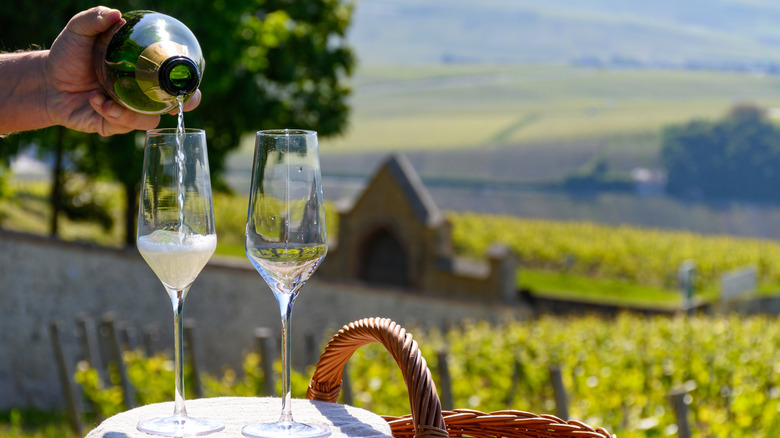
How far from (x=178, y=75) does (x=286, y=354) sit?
0.61 meters

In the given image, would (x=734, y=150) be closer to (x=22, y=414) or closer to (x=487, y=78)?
(x=487, y=78)

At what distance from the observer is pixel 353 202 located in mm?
20297

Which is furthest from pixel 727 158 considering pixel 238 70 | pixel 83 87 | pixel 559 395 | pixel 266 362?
pixel 83 87

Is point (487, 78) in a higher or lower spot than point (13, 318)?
higher

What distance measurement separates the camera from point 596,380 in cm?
653

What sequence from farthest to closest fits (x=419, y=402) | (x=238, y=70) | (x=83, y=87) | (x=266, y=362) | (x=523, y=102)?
(x=523, y=102) < (x=238, y=70) < (x=266, y=362) < (x=83, y=87) < (x=419, y=402)

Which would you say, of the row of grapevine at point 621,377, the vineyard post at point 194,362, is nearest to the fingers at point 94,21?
the row of grapevine at point 621,377

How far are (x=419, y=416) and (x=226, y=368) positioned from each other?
1166cm

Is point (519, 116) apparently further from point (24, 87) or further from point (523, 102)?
point (24, 87)

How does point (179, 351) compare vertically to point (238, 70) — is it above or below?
below

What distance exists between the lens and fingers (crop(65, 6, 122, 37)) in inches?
69.3

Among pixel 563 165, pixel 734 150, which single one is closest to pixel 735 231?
pixel 734 150

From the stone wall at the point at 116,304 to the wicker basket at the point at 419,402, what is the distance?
342 inches

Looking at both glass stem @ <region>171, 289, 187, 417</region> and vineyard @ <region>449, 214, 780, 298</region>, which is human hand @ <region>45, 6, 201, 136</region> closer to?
glass stem @ <region>171, 289, 187, 417</region>
